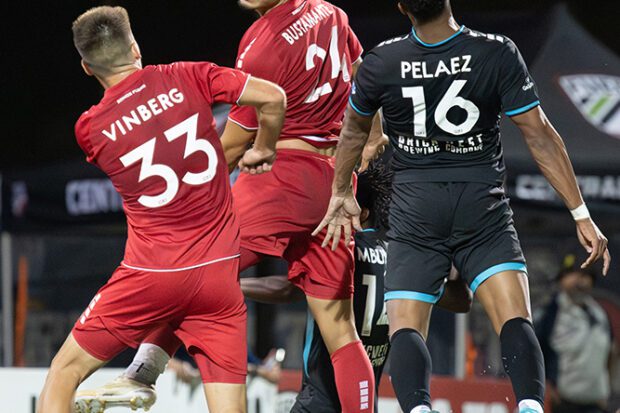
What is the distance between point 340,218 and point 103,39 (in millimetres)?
1238

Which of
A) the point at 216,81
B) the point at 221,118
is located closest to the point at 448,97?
the point at 216,81

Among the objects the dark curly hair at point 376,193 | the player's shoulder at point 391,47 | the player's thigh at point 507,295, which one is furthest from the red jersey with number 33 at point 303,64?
the player's thigh at point 507,295

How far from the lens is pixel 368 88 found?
5020 mm

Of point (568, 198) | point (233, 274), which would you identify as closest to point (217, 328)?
point (233, 274)

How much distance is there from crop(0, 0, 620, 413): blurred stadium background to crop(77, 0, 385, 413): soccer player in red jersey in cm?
189

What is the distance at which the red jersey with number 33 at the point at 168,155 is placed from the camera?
16.6 ft

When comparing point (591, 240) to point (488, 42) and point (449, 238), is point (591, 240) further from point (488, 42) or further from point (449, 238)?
point (488, 42)

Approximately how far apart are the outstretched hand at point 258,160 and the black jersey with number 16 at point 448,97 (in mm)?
422

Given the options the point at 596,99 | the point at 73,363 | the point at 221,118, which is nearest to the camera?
the point at 73,363

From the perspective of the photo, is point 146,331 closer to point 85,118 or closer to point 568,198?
point 85,118

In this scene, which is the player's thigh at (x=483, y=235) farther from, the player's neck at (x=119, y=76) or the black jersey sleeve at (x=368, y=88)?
the player's neck at (x=119, y=76)

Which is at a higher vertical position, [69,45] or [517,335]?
[69,45]

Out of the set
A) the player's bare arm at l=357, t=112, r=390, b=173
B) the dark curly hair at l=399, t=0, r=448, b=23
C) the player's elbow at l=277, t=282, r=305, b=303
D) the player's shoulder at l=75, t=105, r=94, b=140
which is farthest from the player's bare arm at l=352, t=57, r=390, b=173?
the player's shoulder at l=75, t=105, r=94, b=140

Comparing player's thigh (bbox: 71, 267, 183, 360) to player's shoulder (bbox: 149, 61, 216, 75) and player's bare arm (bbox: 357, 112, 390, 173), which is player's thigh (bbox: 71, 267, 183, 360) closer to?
player's shoulder (bbox: 149, 61, 216, 75)
